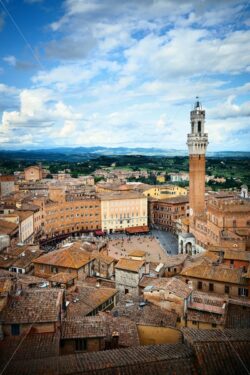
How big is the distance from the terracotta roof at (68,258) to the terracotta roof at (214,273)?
807cm

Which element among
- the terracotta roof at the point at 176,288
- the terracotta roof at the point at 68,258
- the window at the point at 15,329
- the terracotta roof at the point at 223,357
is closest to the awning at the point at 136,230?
the terracotta roof at the point at 68,258

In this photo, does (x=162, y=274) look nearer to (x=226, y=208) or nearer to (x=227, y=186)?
(x=226, y=208)

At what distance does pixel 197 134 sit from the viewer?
185ft

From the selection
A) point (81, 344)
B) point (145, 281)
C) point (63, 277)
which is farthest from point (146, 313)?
point (63, 277)

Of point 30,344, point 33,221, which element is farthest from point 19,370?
point 33,221

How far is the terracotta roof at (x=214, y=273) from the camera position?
83.8ft

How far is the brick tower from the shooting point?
185 feet

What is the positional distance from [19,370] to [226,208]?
4054cm

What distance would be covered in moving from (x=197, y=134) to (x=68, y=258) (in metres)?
35.3

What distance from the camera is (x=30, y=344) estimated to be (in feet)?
39.9

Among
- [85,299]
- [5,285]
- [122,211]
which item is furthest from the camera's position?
[122,211]

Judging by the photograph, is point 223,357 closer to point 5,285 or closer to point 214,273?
point 5,285

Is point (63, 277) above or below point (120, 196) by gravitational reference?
above

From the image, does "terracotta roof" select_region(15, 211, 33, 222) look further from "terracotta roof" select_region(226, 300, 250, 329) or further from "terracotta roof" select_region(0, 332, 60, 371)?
"terracotta roof" select_region(0, 332, 60, 371)
